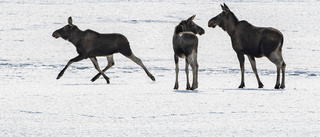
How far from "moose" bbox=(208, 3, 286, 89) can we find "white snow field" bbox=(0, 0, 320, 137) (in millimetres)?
515

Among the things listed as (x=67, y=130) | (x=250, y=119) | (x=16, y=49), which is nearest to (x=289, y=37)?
(x=16, y=49)

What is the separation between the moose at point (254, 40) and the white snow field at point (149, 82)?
51 cm

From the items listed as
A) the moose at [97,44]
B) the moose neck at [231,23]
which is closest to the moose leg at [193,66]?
the moose neck at [231,23]

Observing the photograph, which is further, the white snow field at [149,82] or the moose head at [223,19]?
the moose head at [223,19]

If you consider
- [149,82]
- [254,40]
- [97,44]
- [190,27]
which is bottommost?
[149,82]

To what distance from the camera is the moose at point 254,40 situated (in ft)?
30.3

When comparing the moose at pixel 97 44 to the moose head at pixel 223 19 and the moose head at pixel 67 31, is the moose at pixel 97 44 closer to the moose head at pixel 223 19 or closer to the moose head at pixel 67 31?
the moose head at pixel 67 31

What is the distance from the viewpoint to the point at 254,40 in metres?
9.44

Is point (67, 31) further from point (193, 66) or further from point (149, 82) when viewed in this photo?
point (193, 66)

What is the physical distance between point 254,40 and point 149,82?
7.91 ft

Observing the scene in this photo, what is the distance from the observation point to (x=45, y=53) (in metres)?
16.0

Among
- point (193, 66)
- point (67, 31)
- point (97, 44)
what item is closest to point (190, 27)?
point (193, 66)

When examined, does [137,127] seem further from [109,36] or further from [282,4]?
[282,4]

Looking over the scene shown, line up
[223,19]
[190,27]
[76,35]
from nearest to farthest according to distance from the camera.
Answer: [190,27]
[223,19]
[76,35]
